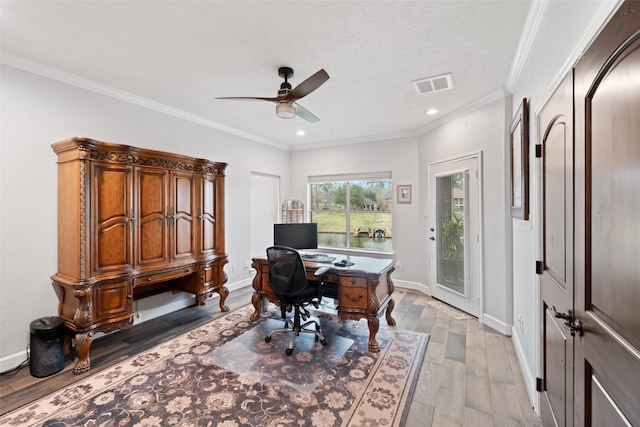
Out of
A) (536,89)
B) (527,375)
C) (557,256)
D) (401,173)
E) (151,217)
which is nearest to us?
(557,256)

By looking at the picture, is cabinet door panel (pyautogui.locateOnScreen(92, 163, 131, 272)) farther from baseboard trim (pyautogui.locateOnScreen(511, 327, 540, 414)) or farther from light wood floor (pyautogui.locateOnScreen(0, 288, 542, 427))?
baseboard trim (pyautogui.locateOnScreen(511, 327, 540, 414))

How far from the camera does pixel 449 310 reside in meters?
3.71

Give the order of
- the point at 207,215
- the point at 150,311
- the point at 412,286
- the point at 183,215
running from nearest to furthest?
the point at 183,215 → the point at 150,311 → the point at 207,215 → the point at 412,286

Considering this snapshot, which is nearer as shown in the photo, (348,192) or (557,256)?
(557,256)

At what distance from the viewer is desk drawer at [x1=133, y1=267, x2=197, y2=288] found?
9.15ft

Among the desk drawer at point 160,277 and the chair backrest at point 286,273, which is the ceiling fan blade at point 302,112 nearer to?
the chair backrest at point 286,273

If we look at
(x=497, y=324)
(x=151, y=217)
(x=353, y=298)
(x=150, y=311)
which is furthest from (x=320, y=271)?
(x=150, y=311)

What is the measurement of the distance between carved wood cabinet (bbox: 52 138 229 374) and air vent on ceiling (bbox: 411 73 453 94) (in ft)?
8.97

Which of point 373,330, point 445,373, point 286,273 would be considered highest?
point 286,273

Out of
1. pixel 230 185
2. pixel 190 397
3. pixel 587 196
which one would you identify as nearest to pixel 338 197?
pixel 230 185

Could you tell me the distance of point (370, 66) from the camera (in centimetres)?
252

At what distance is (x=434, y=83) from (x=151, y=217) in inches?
131

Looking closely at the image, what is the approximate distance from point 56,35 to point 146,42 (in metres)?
0.63

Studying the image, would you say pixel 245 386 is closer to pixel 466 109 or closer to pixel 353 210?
pixel 353 210
